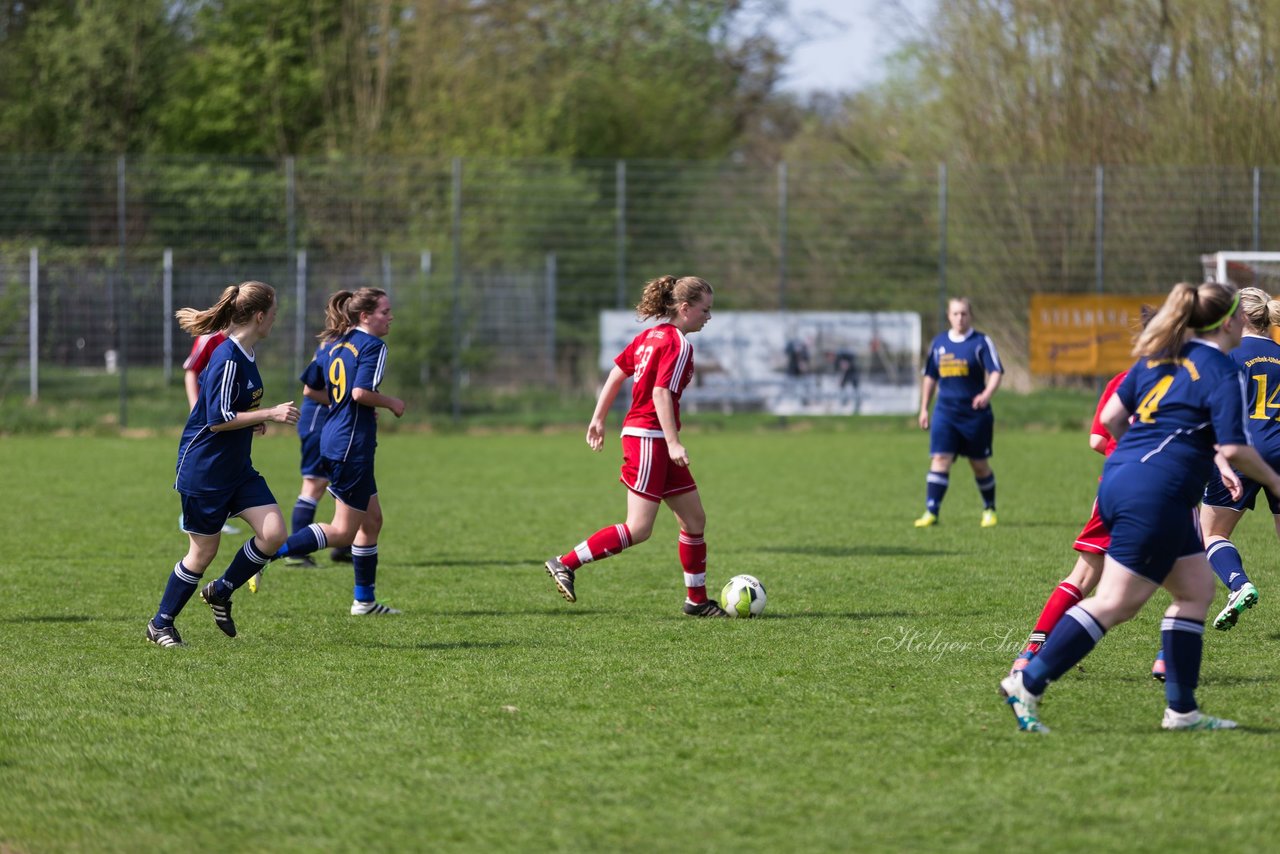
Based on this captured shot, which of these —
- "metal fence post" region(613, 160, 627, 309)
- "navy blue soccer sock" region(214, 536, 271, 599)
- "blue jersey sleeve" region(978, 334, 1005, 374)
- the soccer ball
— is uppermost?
"metal fence post" region(613, 160, 627, 309)

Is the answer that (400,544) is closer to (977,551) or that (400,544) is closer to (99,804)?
(977,551)

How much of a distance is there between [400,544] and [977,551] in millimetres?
4182

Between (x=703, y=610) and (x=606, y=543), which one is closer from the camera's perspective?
(x=606, y=543)

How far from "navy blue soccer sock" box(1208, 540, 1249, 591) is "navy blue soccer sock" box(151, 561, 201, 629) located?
16.0 ft

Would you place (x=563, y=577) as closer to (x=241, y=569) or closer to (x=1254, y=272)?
(x=241, y=569)

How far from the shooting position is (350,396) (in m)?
7.73

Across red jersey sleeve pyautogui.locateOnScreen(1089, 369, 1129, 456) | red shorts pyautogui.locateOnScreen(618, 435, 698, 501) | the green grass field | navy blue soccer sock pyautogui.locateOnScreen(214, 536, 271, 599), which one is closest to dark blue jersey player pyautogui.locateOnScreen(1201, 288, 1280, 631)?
the green grass field

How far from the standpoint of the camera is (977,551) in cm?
1002

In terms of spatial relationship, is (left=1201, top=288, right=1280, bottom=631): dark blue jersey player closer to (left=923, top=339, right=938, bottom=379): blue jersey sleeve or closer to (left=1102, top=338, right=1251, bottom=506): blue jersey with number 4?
(left=1102, top=338, right=1251, bottom=506): blue jersey with number 4

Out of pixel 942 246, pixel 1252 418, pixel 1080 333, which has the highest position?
pixel 942 246

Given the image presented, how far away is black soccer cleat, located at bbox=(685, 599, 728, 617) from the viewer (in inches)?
299

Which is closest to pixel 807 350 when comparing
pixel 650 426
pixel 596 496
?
pixel 596 496

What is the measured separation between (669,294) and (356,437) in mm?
1824

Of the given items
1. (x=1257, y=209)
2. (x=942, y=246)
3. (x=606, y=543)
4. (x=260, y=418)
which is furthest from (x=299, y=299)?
(x=260, y=418)
